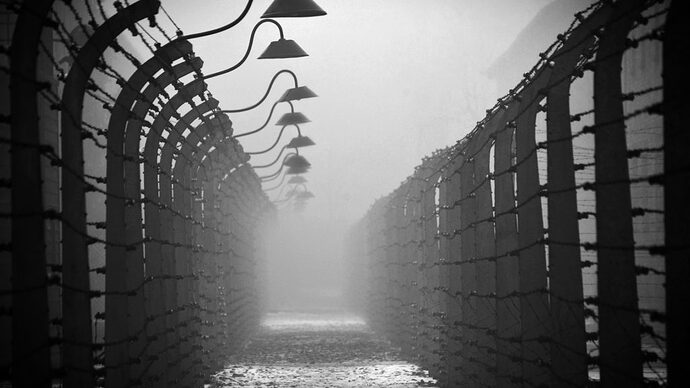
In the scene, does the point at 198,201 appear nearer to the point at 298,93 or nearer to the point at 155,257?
the point at 298,93

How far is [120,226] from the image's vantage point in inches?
209

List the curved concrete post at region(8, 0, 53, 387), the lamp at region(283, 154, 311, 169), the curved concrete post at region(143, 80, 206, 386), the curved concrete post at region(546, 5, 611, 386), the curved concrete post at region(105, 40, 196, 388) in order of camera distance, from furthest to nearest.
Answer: the lamp at region(283, 154, 311, 169), the curved concrete post at region(143, 80, 206, 386), the curved concrete post at region(105, 40, 196, 388), the curved concrete post at region(546, 5, 611, 386), the curved concrete post at region(8, 0, 53, 387)

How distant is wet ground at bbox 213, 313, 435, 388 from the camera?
8.73 metres

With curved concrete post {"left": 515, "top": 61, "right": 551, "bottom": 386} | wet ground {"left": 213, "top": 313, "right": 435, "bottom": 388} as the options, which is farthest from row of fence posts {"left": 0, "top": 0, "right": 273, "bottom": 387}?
curved concrete post {"left": 515, "top": 61, "right": 551, "bottom": 386}

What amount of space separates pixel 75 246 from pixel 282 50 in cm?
473

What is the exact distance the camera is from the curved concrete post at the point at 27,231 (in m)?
3.44

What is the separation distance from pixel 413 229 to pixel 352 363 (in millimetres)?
2122

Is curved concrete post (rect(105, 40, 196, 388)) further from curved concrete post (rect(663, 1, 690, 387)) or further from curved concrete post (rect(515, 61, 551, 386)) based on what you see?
curved concrete post (rect(663, 1, 690, 387))

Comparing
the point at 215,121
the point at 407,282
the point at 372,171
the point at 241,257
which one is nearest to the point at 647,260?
the point at 407,282

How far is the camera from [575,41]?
14.1ft

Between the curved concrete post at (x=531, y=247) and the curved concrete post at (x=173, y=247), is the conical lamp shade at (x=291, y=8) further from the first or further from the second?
Answer: the curved concrete post at (x=531, y=247)

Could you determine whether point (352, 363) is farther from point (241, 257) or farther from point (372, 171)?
point (372, 171)

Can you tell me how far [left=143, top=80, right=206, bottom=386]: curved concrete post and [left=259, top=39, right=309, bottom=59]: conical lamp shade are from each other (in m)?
2.06

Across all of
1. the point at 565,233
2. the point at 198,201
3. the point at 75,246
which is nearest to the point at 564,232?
the point at 565,233
